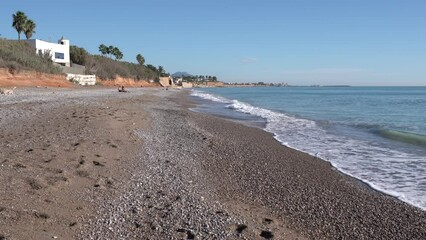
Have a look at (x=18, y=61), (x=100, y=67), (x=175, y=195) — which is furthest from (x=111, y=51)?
(x=175, y=195)

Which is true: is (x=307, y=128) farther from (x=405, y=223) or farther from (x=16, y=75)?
(x=16, y=75)

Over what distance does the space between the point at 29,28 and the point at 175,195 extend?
7716 centimetres

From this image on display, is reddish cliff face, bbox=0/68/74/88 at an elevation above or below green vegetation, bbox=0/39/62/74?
below

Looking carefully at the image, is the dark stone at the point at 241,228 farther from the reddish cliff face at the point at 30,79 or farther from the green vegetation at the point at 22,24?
the green vegetation at the point at 22,24

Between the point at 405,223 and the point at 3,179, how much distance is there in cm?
650

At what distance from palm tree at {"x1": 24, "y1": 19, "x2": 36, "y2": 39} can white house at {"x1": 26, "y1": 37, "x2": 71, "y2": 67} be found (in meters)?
5.34

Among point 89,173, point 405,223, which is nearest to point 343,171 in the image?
point 405,223

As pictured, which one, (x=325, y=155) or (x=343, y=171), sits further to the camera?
(x=325, y=155)

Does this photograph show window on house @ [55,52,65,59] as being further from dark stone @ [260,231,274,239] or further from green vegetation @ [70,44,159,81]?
dark stone @ [260,231,274,239]

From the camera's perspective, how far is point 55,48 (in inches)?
2758

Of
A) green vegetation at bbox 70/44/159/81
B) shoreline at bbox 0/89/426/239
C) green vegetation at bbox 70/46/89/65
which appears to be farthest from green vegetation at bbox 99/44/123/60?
shoreline at bbox 0/89/426/239

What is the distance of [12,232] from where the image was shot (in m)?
4.67

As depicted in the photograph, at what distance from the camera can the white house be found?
6443 centimetres

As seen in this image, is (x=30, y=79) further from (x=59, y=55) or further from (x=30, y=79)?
(x=59, y=55)
